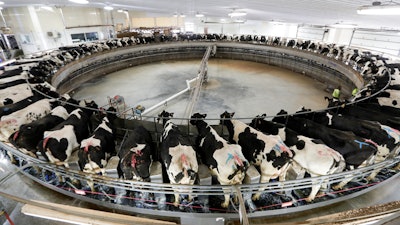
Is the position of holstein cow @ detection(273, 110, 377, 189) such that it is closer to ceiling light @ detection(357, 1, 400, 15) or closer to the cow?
ceiling light @ detection(357, 1, 400, 15)

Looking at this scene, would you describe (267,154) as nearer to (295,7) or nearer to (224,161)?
(224,161)

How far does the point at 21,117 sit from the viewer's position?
468 cm

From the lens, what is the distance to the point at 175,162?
10.9ft

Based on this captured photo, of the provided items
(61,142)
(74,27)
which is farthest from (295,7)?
(74,27)

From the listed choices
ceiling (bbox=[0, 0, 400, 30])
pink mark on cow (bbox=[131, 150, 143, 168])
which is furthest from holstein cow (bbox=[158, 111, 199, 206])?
ceiling (bbox=[0, 0, 400, 30])

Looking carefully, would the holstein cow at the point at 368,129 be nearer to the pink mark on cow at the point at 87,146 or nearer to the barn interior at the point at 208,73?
the barn interior at the point at 208,73

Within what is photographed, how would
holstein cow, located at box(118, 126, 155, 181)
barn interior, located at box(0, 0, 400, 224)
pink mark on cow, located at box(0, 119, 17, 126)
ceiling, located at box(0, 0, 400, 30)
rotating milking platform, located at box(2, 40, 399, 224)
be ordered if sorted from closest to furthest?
rotating milking platform, located at box(2, 40, 399, 224), holstein cow, located at box(118, 126, 155, 181), barn interior, located at box(0, 0, 400, 224), pink mark on cow, located at box(0, 119, 17, 126), ceiling, located at box(0, 0, 400, 30)

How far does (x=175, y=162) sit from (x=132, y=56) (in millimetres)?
12797

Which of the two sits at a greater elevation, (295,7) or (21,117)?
(295,7)

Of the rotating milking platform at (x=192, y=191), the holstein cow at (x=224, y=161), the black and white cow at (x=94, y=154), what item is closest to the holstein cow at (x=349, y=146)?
the rotating milking platform at (x=192, y=191)

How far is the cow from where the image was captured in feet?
14.4

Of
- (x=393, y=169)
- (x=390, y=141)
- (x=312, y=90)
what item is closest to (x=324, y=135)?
(x=390, y=141)

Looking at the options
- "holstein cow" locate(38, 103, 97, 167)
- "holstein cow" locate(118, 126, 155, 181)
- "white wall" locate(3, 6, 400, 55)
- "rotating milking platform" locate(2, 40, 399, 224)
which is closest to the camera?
"rotating milking platform" locate(2, 40, 399, 224)

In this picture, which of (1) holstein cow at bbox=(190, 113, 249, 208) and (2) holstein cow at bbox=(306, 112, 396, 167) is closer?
(1) holstein cow at bbox=(190, 113, 249, 208)
